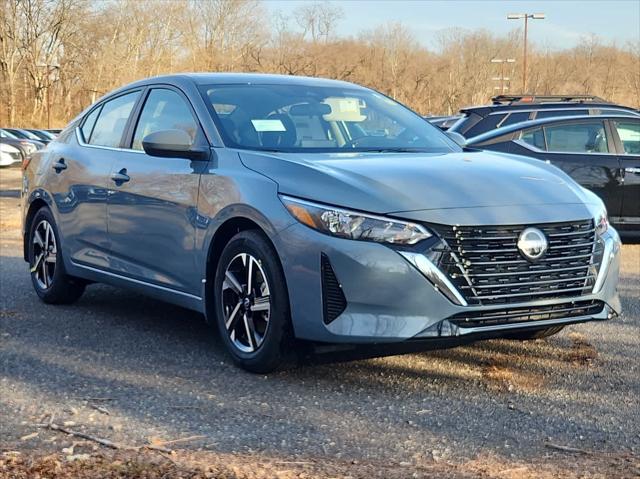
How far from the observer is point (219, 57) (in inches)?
2995

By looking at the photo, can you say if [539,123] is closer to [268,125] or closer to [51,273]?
[268,125]

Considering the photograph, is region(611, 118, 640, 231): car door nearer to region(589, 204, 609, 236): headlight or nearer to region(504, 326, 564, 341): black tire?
region(504, 326, 564, 341): black tire

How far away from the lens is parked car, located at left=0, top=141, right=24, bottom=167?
2769 cm

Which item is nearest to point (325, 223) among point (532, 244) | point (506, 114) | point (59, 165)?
point (532, 244)

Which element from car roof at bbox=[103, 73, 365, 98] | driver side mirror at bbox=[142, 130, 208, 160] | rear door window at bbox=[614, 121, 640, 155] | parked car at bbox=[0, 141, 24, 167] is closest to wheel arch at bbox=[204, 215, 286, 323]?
driver side mirror at bbox=[142, 130, 208, 160]

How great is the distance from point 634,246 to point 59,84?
74.8 meters

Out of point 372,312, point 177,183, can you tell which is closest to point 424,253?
point 372,312

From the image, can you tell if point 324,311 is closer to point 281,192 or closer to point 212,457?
point 281,192

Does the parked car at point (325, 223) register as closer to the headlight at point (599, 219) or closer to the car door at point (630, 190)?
the headlight at point (599, 219)

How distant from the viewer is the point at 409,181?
4.52 meters

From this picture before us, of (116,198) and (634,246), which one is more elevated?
(116,198)

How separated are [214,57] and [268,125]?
72.8 m

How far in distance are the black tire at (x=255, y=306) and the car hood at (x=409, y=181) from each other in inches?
13.9

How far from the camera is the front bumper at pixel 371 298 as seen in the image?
4.21 metres
